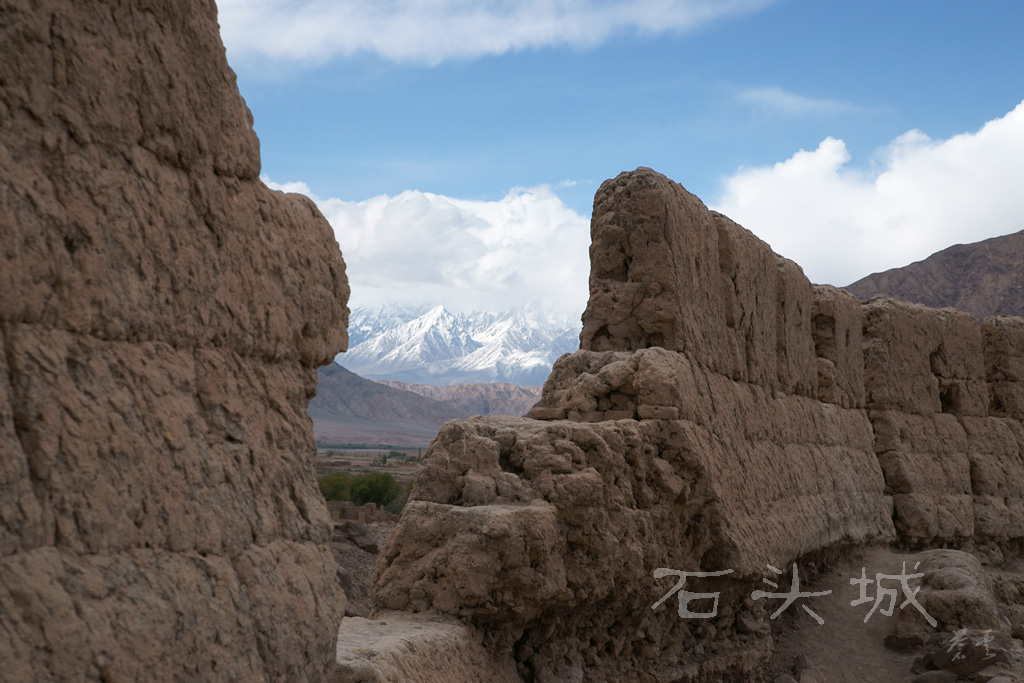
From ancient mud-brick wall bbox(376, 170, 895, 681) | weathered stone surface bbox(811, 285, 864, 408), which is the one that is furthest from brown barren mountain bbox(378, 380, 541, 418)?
ancient mud-brick wall bbox(376, 170, 895, 681)

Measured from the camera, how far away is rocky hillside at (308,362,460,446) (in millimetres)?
98375

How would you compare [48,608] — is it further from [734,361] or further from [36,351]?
[734,361]

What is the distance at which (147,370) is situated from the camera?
8.61ft

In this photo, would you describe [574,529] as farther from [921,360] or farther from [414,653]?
[921,360]

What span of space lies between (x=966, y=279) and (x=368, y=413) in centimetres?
7205

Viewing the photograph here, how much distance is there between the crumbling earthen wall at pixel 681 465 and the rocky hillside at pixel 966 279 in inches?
1476

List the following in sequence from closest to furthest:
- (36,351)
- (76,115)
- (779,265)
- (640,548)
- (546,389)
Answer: (36,351) < (76,115) < (640,548) < (546,389) < (779,265)

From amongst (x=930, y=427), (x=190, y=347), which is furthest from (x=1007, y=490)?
(x=190, y=347)

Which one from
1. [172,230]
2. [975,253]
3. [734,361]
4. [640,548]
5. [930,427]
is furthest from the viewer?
[975,253]

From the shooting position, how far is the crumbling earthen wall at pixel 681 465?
5.34m

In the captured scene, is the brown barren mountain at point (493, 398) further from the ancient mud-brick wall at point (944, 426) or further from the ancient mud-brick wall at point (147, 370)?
the ancient mud-brick wall at point (147, 370)

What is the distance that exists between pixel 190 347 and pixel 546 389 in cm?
468

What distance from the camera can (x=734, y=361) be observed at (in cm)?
809

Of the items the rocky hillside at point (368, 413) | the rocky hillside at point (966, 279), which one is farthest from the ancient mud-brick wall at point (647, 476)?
the rocky hillside at point (368, 413)
